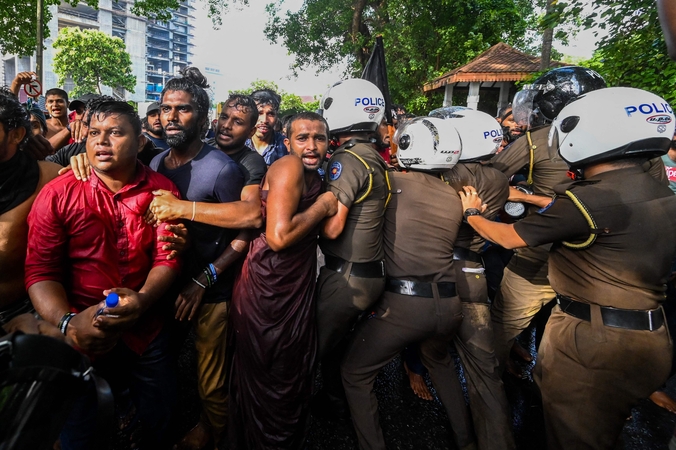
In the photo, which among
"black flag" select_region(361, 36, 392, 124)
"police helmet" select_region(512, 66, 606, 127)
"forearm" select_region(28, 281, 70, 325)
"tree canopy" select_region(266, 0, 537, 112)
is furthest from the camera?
"tree canopy" select_region(266, 0, 537, 112)

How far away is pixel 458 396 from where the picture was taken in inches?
102

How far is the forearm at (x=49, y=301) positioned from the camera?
1.74m

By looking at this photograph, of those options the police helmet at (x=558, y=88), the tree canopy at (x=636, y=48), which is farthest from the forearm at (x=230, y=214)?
the tree canopy at (x=636, y=48)

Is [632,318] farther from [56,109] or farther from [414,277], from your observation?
[56,109]

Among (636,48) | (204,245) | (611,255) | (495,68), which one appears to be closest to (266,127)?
(204,245)

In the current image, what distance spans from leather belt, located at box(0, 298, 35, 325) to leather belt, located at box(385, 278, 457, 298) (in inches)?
80.7

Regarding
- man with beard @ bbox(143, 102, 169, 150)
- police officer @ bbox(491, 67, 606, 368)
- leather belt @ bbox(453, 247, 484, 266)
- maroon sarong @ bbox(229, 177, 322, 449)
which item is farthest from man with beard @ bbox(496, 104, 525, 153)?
man with beard @ bbox(143, 102, 169, 150)

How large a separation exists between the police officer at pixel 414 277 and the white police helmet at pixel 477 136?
0.46 meters

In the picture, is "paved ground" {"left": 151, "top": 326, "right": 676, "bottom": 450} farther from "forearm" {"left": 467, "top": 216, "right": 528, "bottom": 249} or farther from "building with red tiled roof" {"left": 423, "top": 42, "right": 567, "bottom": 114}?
"building with red tiled roof" {"left": 423, "top": 42, "right": 567, "bottom": 114}

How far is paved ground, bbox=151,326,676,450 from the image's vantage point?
2666 millimetres

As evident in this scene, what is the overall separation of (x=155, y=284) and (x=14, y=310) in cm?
75

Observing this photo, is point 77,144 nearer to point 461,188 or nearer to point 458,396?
point 461,188

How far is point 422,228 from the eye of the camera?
242 centimetres

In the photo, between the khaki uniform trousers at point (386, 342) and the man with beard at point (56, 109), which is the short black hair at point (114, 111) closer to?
the khaki uniform trousers at point (386, 342)
